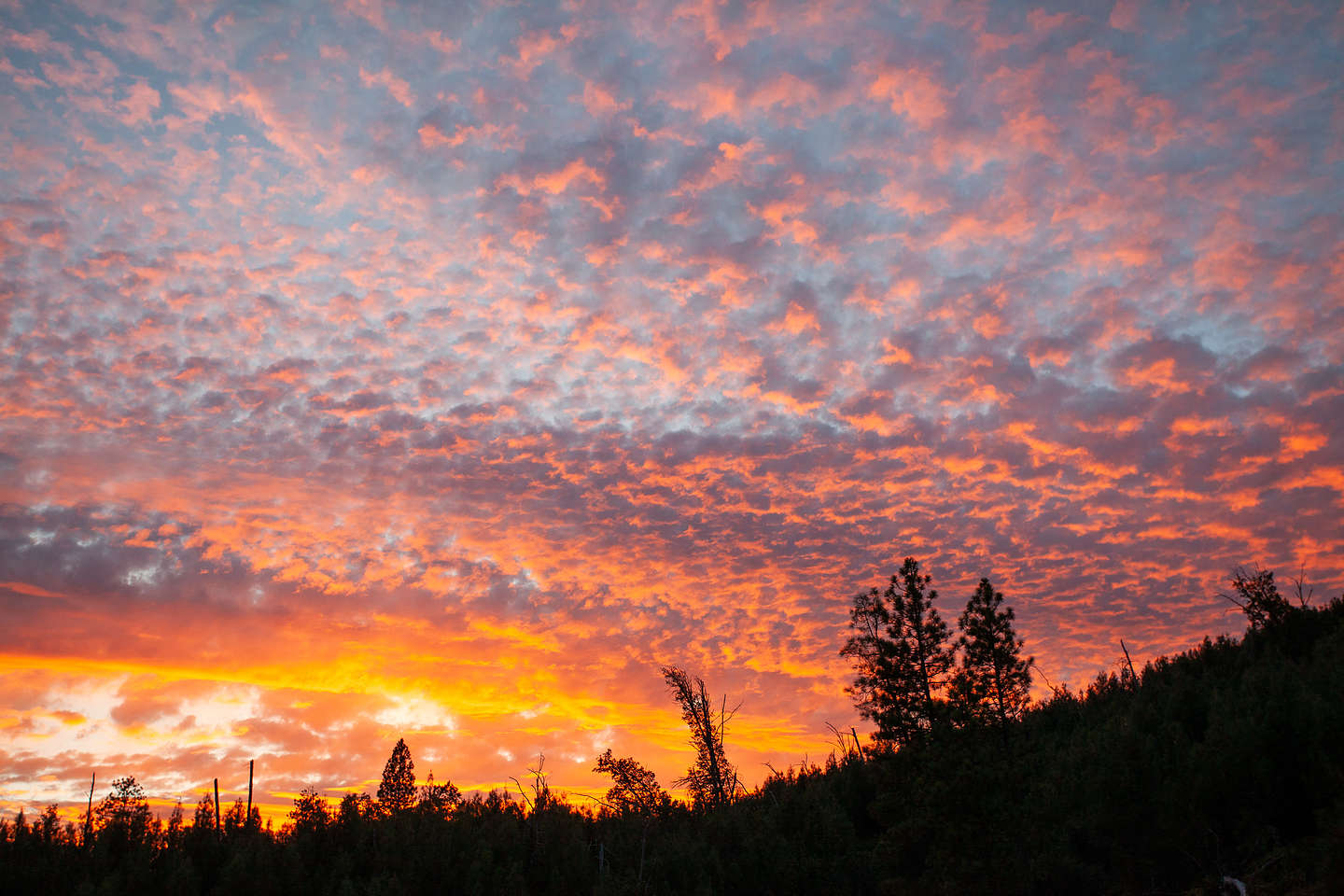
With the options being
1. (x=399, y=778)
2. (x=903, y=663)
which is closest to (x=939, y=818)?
(x=903, y=663)

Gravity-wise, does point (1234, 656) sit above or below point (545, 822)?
above

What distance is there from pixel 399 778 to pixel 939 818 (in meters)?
54.6

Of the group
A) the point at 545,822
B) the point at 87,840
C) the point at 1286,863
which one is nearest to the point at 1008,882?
the point at 1286,863

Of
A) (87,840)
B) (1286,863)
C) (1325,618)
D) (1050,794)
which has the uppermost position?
(1325,618)

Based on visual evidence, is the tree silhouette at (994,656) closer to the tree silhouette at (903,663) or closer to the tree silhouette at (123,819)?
the tree silhouette at (903,663)

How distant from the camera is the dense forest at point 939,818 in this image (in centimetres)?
2619

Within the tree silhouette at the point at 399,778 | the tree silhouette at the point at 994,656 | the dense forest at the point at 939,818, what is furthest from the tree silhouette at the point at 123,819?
the tree silhouette at the point at 994,656

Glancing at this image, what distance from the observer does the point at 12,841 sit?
34.4 m

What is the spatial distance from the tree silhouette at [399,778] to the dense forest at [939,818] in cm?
1894

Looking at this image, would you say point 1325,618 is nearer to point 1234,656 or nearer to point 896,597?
point 1234,656

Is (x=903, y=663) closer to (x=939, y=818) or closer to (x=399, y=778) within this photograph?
(x=939, y=818)

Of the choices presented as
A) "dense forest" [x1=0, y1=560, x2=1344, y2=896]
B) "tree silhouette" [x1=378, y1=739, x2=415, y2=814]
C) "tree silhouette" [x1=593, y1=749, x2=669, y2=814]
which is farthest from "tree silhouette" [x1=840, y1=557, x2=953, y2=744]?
"tree silhouette" [x1=378, y1=739, x2=415, y2=814]

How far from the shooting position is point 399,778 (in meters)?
66.5

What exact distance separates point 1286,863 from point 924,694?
11.6m
